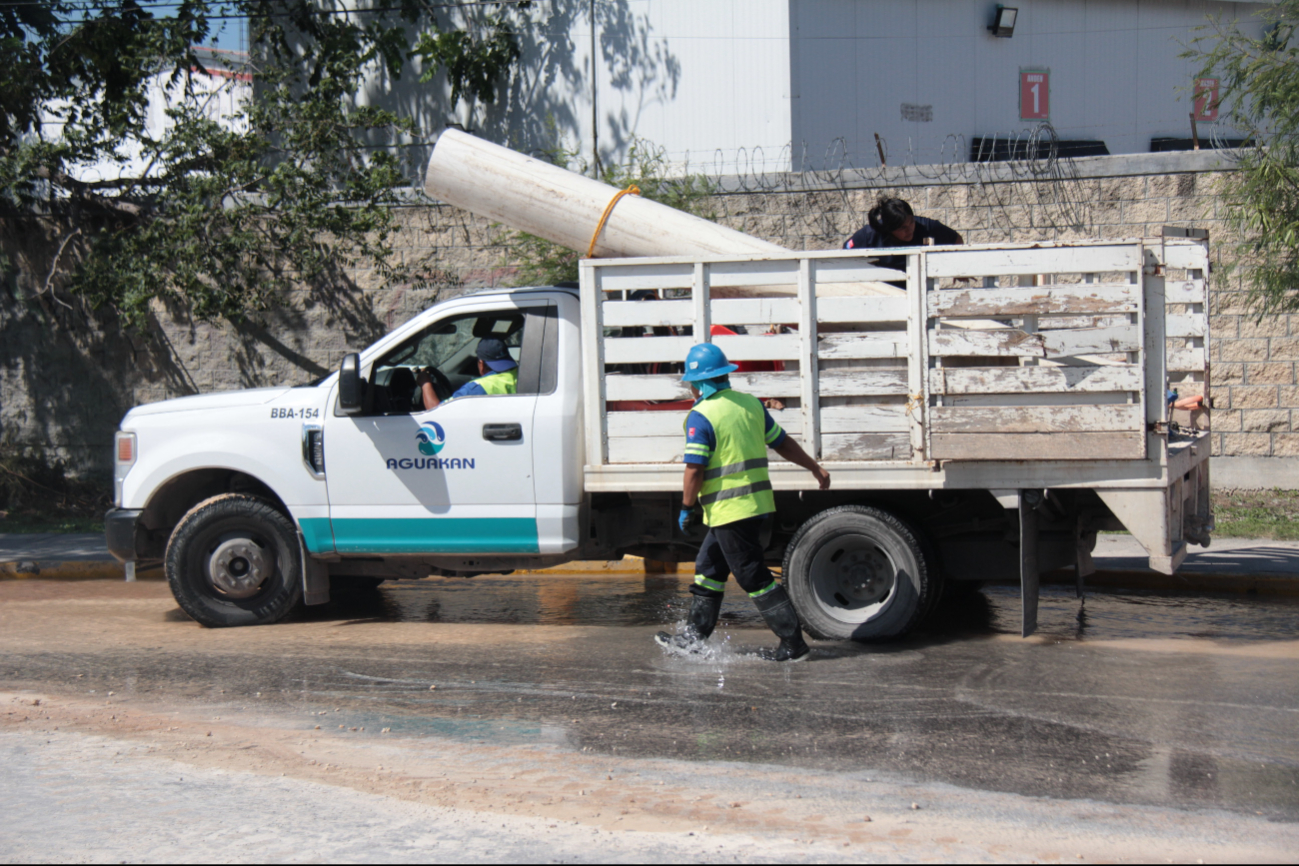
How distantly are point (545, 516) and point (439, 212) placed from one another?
23.1 ft

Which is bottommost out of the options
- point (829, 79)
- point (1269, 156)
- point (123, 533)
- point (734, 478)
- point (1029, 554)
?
point (1029, 554)

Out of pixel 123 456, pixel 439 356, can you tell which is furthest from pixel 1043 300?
pixel 123 456

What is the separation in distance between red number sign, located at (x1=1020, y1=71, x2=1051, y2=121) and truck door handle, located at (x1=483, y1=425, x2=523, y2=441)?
1334cm

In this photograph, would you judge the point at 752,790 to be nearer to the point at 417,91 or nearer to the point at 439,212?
the point at 439,212

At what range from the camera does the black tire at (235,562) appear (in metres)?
7.53

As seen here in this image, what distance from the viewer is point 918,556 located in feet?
21.6

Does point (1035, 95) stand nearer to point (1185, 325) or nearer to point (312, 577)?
point (1185, 325)

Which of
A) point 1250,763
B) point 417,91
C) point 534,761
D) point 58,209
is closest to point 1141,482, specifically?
point 1250,763

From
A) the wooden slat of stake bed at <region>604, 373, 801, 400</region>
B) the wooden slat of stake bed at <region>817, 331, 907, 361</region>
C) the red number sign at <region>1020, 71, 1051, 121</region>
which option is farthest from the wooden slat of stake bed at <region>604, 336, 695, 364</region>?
the red number sign at <region>1020, 71, 1051, 121</region>

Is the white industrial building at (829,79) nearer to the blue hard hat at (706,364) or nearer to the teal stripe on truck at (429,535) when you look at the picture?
the teal stripe on truck at (429,535)

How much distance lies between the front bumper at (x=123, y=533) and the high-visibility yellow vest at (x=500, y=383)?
8.37 ft

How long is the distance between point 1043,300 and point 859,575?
1.92 m

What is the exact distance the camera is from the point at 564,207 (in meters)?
7.57

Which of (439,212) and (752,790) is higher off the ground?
(439,212)
